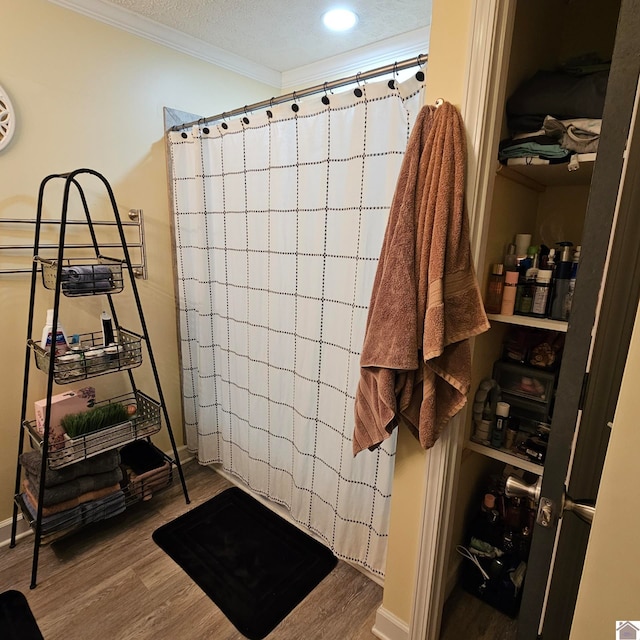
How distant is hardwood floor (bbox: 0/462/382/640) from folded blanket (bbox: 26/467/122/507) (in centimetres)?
30


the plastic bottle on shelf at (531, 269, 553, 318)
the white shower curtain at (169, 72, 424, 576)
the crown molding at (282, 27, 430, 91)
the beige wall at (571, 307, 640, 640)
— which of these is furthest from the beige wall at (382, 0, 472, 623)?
the crown molding at (282, 27, 430, 91)

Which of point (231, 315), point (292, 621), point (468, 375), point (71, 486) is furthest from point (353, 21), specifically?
point (292, 621)

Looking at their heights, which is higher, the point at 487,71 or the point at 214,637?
the point at 487,71

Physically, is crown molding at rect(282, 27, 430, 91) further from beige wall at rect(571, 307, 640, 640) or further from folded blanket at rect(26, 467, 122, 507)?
folded blanket at rect(26, 467, 122, 507)

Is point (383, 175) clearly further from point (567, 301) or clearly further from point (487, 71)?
point (567, 301)

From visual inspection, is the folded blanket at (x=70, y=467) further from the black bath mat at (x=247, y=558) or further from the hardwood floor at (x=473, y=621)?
the hardwood floor at (x=473, y=621)

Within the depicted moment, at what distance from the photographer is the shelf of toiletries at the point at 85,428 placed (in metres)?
1.57

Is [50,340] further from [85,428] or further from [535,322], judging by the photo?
[535,322]

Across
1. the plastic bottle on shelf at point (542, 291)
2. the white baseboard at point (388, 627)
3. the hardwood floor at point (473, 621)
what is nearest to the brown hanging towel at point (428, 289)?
the plastic bottle on shelf at point (542, 291)

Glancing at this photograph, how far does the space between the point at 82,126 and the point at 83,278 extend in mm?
726

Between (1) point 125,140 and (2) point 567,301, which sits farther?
(1) point 125,140

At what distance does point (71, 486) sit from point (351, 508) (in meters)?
1.18

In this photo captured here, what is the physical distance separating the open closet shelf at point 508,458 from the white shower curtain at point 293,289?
287 mm

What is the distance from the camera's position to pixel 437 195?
97cm
